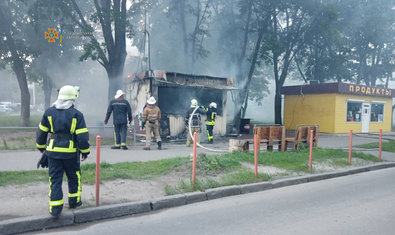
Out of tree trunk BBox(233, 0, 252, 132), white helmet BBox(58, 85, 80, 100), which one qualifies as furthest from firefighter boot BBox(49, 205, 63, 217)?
tree trunk BBox(233, 0, 252, 132)

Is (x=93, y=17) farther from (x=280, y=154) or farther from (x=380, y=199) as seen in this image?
(x=380, y=199)

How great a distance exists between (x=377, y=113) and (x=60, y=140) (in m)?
24.1

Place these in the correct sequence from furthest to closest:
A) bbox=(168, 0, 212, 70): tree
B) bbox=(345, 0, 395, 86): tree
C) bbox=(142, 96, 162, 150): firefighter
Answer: bbox=(345, 0, 395, 86): tree, bbox=(168, 0, 212, 70): tree, bbox=(142, 96, 162, 150): firefighter

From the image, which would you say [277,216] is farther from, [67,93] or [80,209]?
[67,93]

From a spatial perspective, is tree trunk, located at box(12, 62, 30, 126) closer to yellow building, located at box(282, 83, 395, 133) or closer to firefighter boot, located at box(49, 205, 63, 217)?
firefighter boot, located at box(49, 205, 63, 217)

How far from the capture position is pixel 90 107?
1807 inches

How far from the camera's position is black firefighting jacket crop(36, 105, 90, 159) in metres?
4.36

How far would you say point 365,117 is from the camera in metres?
22.3

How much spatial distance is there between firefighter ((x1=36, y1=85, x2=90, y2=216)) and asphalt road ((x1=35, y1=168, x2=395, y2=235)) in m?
0.54

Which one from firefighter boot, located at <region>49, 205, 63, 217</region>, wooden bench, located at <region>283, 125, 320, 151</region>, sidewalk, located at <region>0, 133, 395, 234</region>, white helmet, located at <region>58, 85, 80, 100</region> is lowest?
sidewalk, located at <region>0, 133, 395, 234</region>

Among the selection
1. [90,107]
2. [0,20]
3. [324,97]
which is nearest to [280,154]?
[324,97]

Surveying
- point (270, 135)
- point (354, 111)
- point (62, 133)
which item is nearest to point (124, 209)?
point (62, 133)

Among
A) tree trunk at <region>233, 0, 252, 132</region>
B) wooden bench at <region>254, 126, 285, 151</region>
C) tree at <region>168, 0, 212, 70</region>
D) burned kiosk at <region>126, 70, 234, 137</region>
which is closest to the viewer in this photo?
wooden bench at <region>254, 126, 285, 151</region>

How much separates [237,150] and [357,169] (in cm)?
325
